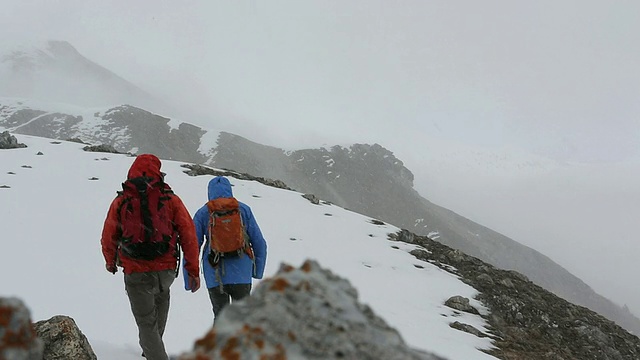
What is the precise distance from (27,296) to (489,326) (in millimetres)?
12735

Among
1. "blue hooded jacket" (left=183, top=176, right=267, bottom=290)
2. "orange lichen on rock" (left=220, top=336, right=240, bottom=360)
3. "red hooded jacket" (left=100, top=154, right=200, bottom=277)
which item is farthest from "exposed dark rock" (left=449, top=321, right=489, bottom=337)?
"orange lichen on rock" (left=220, top=336, right=240, bottom=360)

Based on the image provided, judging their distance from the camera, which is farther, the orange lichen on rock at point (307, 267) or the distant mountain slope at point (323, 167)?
the distant mountain slope at point (323, 167)

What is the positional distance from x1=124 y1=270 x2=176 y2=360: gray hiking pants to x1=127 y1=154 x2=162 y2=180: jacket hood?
1218mm

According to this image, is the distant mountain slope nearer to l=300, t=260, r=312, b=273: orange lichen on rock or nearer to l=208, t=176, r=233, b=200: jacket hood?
l=208, t=176, r=233, b=200: jacket hood

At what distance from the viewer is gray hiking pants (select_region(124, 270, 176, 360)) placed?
5.08 metres

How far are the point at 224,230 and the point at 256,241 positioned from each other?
0.59m

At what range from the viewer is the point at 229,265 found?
604 centimetres

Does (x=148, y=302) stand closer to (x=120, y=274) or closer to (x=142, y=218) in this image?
(x=142, y=218)

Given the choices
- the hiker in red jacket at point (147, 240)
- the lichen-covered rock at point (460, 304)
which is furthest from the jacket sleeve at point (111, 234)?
the lichen-covered rock at point (460, 304)

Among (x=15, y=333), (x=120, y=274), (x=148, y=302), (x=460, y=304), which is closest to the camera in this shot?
(x=15, y=333)

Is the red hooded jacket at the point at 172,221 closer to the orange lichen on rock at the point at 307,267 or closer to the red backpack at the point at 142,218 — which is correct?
the red backpack at the point at 142,218

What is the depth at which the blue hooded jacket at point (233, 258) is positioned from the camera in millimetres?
6031

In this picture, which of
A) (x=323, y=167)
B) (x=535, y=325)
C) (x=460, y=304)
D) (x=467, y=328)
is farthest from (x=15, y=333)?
(x=323, y=167)

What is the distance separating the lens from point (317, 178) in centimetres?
15462
